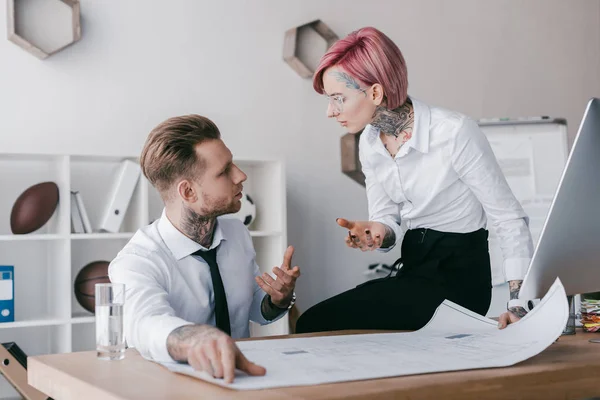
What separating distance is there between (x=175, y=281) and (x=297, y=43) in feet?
9.10

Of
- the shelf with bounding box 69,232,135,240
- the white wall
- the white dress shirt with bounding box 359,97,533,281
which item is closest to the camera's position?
the white dress shirt with bounding box 359,97,533,281

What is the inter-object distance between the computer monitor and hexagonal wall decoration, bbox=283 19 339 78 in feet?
9.87

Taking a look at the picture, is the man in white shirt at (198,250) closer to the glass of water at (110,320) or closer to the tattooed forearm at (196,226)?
the tattooed forearm at (196,226)

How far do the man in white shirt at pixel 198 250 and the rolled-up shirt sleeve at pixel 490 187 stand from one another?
1.73 feet

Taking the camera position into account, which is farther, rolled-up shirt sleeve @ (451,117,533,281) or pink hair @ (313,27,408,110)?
pink hair @ (313,27,408,110)

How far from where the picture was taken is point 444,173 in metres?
1.94

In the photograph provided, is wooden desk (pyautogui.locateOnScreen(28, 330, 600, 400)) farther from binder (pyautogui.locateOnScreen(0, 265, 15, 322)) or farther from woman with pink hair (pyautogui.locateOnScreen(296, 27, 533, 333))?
binder (pyautogui.locateOnScreen(0, 265, 15, 322))

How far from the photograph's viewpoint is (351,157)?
4105 mm

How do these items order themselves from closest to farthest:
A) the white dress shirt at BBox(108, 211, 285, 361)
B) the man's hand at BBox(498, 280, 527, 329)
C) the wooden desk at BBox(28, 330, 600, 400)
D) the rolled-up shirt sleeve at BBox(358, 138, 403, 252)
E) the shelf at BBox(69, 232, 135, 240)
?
the wooden desk at BBox(28, 330, 600, 400)
the white dress shirt at BBox(108, 211, 285, 361)
the man's hand at BBox(498, 280, 527, 329)
the rolled-up shirt sleeve at BBox(358, 138, 403, 252)
the shelf at BBox(69, 232, 135, 240)

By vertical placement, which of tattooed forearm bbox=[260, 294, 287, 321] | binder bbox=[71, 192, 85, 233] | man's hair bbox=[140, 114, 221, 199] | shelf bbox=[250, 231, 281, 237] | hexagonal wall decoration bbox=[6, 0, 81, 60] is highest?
hexagonal wall decoration bbox=[6, 0, 81, 60]

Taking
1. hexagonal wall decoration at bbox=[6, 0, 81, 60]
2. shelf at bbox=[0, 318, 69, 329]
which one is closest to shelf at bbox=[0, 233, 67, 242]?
shelf at bbox=[0, 318, 69, 329]

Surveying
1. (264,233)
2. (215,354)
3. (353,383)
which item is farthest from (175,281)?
(264,233)

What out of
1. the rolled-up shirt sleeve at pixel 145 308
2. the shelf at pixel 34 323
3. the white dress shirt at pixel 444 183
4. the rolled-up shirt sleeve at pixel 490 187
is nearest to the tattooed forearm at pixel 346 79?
the white dress shirt at pixel 444 183

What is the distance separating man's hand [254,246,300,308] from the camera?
1.62 meters
